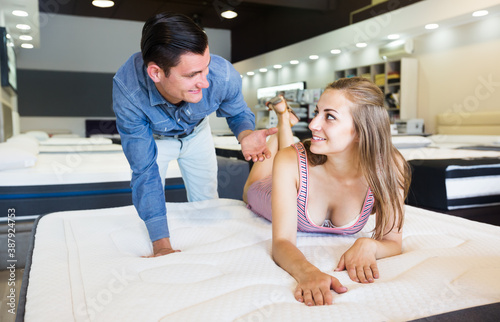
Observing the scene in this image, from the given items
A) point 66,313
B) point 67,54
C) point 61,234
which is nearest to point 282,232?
point 66,313

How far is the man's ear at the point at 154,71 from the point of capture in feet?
3.91

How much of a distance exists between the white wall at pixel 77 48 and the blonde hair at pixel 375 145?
8.10 meters

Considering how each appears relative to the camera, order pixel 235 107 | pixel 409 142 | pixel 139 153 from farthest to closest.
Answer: pixel 409 142 → pixel 235 107 → pixel 139 153

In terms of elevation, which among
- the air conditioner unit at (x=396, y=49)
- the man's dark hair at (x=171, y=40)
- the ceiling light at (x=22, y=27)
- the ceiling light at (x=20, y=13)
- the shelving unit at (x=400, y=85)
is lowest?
the man's dark hair at (x=171, y=40)

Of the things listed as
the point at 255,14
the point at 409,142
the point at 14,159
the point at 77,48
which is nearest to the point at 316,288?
the point at 14,159

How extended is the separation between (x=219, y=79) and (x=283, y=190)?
0.54 metres

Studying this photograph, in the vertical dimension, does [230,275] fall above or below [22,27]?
below

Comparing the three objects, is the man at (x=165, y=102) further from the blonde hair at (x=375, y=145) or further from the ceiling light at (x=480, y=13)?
the ceiling light at (x=480, y=13)

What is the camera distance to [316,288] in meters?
0.88

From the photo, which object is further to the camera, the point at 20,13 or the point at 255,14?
the point at 255,14

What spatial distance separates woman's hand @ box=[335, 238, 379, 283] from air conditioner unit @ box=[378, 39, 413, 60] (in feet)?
15.8

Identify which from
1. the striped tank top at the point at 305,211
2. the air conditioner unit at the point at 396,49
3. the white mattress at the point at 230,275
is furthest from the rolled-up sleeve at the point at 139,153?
the air conditioner unit at the point at 396,49

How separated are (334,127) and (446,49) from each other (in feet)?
15.3

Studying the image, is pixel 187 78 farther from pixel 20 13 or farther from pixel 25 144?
pixel 20 13
